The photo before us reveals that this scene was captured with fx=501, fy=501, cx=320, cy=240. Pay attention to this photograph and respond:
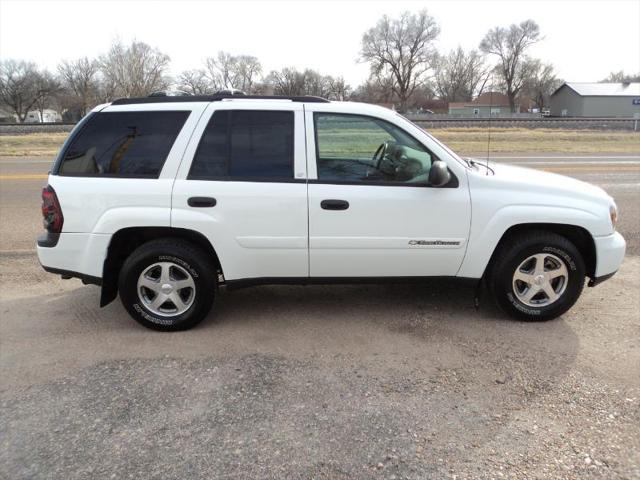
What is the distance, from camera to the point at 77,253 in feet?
12.9

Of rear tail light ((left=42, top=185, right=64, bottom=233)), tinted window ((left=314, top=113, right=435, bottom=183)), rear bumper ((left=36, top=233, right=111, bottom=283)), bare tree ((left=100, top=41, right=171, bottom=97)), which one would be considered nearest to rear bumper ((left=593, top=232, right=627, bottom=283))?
tinted window ((left=314, top=113, right=435, bottom=183))

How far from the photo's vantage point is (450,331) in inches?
158

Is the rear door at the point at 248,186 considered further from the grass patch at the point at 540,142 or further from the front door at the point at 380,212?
the grass patch at the point at 540,142

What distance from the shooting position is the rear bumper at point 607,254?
4.08m

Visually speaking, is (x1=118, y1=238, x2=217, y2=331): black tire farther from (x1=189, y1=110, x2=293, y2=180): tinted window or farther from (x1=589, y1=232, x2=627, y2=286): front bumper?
(x1=589, y1=232, x2=627, y2=286): front bumper

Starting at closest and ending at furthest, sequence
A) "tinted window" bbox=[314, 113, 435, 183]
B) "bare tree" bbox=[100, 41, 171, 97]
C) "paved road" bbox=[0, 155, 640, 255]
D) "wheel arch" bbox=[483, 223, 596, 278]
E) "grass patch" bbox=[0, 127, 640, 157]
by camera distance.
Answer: "tinted window" bbox=[314, 113, 435, 183] → "wheel arch" bbox=[483, 223, 596, 278] → "paved road" bbox=[0, 155, 640, 255] → "grass patch" bbox=[0, 127, 640, 157] → "bare tree" bbox=[100, 41, 171, 97]

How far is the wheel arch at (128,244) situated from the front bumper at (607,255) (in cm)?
308

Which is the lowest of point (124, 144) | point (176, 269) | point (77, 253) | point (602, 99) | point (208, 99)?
point (176, 269)

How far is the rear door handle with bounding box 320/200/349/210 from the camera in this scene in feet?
12.6

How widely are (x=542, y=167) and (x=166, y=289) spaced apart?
1388 centimetres

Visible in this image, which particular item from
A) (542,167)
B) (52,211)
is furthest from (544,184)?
(542,167)

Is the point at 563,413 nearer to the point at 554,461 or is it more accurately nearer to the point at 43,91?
the point at 554,461

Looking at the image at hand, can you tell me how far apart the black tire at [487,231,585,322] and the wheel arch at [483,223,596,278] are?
1.2 inches

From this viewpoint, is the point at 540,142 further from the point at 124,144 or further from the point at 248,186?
the point at 124,144
